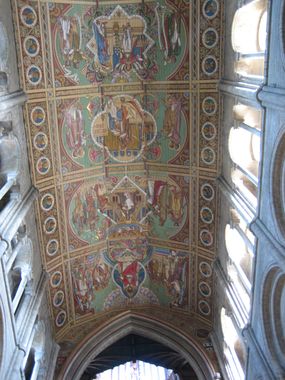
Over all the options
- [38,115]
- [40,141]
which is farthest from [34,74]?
[40,141]

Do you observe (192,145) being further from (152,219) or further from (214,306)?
(214,306)

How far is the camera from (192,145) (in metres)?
13.7

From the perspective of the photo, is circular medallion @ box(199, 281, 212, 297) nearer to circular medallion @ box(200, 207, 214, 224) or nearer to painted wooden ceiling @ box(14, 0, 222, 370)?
painted wooden ceiling @ box(14, 0, 222, 370)

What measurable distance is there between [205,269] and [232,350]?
109 inches

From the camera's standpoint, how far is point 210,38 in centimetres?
1224

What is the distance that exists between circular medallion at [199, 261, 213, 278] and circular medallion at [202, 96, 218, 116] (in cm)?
509

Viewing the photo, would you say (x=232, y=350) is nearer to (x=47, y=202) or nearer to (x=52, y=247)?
(x=52, y=247)

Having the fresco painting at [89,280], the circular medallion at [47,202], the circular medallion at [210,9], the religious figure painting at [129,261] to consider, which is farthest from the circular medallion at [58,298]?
the circular medallion at [210,9]

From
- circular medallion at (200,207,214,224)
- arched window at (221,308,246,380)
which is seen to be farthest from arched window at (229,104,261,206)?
arched window at (221,308,246,380)

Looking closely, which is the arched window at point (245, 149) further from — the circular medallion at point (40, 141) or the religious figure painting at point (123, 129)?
the circular medallion at point (40, 141)

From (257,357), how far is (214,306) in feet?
15.0

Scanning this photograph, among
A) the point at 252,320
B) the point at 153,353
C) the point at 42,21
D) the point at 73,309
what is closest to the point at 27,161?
the point at 42,21

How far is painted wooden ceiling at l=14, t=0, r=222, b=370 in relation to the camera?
1245 centimetres

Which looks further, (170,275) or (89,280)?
(170,275)
